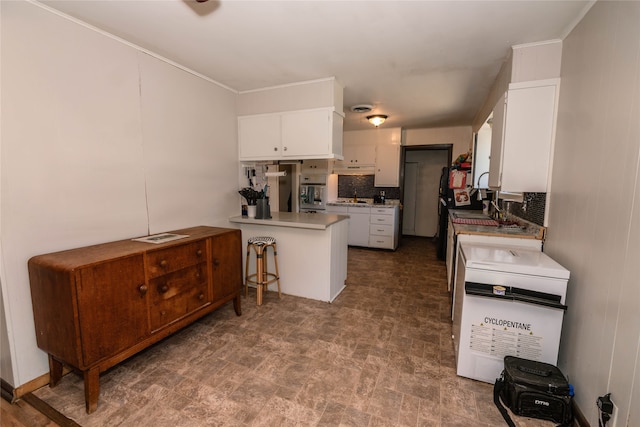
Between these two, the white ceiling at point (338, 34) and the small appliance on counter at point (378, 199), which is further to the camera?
the small appliance on counter at point (378, 199)

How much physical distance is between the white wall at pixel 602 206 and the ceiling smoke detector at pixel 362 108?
88.1 inches

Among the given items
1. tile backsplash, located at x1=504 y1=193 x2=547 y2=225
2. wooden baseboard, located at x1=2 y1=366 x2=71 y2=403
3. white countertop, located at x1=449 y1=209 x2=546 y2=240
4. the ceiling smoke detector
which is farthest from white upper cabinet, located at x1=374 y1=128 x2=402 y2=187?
wooden baseboard, located at x1=2 y1=366 x2=71 y2=403

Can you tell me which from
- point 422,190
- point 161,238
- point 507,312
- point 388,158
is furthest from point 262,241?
point 422,190

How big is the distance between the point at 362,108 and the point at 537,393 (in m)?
3.54

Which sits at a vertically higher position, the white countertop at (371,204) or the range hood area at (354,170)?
the range hood area at (354,170)

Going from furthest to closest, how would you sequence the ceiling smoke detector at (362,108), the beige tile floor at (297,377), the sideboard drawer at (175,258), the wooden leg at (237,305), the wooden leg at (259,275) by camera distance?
the ceiling smoke detector at (362,108) → the wooden leg at (259,275) → the wooden leg at (237,305) → the sideboard drawer at (175,258) → the beige tile floor at (297,377)

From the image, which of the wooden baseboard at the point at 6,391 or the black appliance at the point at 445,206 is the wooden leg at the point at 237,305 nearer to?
the wooden baseboard at the point at 6,391

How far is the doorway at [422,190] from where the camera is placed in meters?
6.42

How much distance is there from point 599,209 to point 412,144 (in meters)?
4.41

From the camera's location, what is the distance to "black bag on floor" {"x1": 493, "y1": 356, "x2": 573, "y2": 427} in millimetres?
1482

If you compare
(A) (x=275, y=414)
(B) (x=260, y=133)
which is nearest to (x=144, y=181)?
(B) (x=260, y=133)

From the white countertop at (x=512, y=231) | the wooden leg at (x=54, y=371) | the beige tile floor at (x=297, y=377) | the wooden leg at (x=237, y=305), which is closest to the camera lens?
the beige tile floor at (x=297, y=377)

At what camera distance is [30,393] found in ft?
5.70

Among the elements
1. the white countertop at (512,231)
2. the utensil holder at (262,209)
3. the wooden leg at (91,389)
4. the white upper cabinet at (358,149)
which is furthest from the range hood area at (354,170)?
the wooden leg at (91,389)
